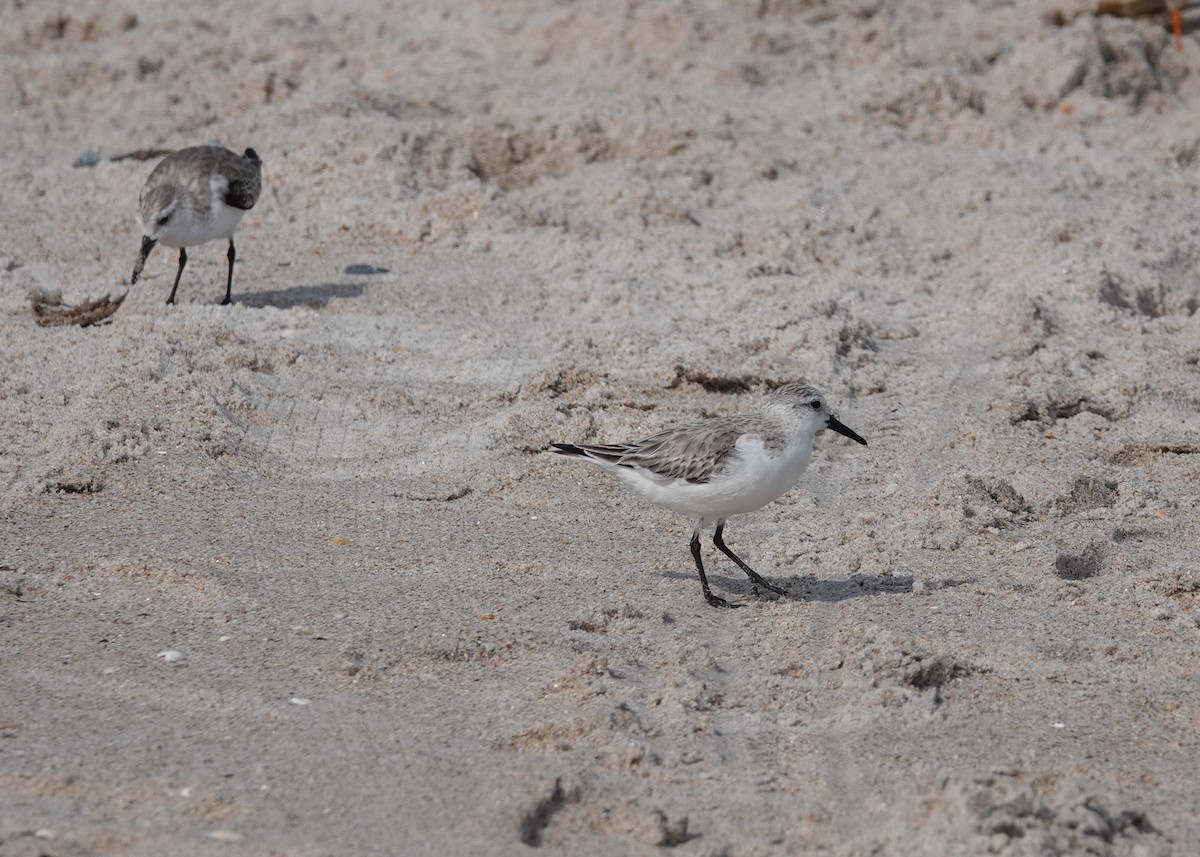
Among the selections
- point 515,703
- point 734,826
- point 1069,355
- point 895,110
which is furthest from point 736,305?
point 734,826

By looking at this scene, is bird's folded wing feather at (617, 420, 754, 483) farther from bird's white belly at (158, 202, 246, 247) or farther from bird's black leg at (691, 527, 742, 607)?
Answer: bird's white belly at (158, 202, 246, 247)

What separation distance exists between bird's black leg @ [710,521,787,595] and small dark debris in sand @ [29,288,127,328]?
3735mm

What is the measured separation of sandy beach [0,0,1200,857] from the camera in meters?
4.28

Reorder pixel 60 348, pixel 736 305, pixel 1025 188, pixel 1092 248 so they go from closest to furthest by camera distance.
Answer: pixel 60 348
pixel 736 305
pixel 1092 248
pixel 1025 188

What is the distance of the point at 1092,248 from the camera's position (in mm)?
8633

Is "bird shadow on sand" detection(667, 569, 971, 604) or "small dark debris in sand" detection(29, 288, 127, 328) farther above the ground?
"small dark debris in sand" detection(29, 288, 127, 328)

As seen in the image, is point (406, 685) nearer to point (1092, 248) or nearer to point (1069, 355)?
point (1069, 355)

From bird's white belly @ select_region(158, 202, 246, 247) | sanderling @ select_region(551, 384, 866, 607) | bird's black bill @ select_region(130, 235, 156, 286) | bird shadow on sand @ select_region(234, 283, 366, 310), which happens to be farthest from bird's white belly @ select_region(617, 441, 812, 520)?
bird's black bill @ select_region(130, 235, 156, 286)

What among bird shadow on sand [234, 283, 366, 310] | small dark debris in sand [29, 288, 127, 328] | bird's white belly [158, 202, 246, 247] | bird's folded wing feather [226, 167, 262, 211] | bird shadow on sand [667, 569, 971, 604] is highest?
bird's folded wing feather [226, 167, 262, 211]

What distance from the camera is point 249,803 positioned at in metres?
4.03

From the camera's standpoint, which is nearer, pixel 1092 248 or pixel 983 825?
pixel 983 825

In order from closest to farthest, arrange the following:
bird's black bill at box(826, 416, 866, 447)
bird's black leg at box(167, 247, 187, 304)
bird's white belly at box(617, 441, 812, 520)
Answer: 1. bird's white belly at box(617, 441, 812, 520)
2. bird's black bill at box(826, 416, 866, 447)
3. bird's black leg at box(167, 247, 187, 304)

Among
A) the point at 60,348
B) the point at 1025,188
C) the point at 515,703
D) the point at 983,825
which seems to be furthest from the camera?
the point at 1025,188

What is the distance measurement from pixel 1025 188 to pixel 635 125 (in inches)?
99.9
